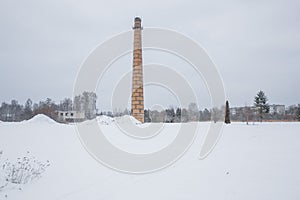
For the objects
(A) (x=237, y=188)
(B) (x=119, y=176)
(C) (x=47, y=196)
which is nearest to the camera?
(C) (x=47, y=196)

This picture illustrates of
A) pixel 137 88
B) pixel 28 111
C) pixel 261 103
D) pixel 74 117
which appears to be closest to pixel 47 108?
pixel 28 111

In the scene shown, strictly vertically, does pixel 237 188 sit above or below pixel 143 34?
below

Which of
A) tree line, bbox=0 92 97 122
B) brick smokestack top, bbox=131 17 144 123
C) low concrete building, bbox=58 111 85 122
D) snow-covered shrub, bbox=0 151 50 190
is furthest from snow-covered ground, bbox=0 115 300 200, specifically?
tree line, bbox=0 92 97 122

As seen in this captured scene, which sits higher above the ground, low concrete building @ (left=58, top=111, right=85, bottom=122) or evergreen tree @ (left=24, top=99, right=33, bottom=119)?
evergreen tree @ (left=24, top=99, right=33, bottom=119)

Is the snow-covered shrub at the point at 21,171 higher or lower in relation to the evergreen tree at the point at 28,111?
lower

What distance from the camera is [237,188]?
4.57 metres

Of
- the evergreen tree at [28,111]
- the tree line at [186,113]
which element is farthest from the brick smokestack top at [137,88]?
the evergreen tree at [28,111]

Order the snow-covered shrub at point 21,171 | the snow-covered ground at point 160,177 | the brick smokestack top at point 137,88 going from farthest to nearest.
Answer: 1. the brick smokestack top at point 137,88
2. the snow-covered shrub at point 21,171
3. the snow-covered ground at point 160,177

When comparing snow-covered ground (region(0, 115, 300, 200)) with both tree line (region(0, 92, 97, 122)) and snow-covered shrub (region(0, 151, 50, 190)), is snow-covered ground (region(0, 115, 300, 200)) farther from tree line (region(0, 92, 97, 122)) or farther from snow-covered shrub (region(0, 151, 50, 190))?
tree line (region(0, 92, 97, 122))

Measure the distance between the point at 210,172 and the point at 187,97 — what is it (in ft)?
31.4

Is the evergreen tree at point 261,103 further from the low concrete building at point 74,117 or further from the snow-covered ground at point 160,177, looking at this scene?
the snow-covered ground at point 160,177

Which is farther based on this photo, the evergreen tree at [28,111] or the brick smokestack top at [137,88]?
the evergreen tree at [28,111]

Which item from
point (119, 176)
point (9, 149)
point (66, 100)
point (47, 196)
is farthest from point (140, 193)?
point (66, 100)

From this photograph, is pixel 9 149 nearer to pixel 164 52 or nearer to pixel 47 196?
pixel 47 196
